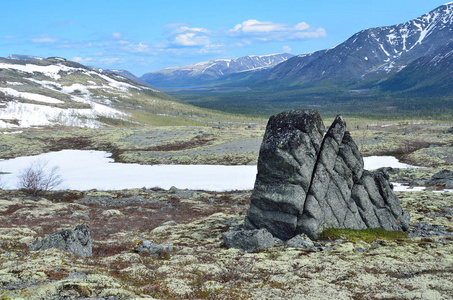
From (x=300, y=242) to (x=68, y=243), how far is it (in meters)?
16.2

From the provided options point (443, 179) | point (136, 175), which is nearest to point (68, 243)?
point (136, 175)

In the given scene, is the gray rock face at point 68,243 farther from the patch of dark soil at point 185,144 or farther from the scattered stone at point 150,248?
the patch of dark soil at point 185,144

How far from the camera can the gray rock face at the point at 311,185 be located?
26047 mm

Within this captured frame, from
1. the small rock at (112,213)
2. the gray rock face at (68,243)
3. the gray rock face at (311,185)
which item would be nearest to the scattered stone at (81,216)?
the small rock at (112,213)

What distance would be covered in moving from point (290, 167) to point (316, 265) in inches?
336

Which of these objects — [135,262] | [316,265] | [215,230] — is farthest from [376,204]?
[135,262]

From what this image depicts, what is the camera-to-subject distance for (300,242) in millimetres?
24266

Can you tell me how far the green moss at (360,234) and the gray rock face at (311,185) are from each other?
0.53m

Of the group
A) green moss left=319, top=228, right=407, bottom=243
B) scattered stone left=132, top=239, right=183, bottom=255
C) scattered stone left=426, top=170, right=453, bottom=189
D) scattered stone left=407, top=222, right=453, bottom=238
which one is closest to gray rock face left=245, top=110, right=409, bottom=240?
green moss left=319, top=228, right=407, bottom=243

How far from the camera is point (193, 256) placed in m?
21.5

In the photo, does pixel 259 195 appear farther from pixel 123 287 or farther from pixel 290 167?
pixel 123 287

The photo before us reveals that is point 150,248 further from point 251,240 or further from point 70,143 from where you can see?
point 70,143

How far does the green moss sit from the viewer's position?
83.0 ft

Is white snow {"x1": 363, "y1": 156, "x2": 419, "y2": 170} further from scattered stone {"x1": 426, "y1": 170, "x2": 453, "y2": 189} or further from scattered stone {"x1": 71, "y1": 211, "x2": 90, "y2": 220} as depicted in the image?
scattered stone {"x1": 71, "y1": 211, "x2": 90, "y2": 220}
